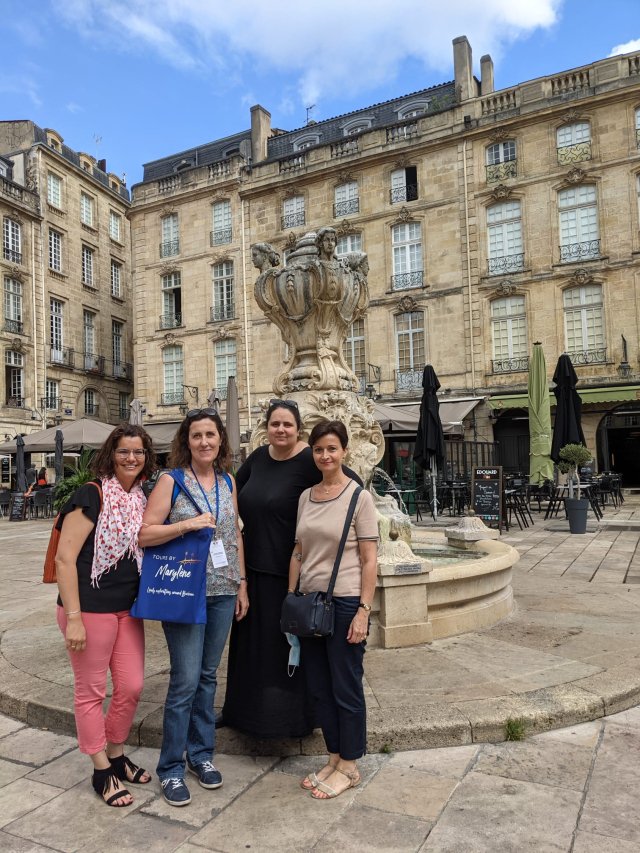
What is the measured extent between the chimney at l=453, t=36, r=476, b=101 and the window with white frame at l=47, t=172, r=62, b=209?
19.1 metres

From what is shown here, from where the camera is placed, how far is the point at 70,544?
272cm

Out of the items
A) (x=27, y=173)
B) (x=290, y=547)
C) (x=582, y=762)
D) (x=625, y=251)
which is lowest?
(x=582, y=762)

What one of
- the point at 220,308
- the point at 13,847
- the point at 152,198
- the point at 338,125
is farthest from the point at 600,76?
the point at 13,847

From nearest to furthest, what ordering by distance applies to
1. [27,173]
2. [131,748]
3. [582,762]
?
[582,762], [131,748], [27,173]

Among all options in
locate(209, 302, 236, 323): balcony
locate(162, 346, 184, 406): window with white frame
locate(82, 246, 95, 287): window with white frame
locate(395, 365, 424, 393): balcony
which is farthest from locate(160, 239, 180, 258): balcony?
locate(395, 365, 424, 393): balcony

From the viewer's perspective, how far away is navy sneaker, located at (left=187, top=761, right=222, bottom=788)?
2.82 metres

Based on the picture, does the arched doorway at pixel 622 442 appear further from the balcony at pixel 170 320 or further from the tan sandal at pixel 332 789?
the tan sandal at pixel 332 789

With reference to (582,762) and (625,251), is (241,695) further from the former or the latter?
(625,251)

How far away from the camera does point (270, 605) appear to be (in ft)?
9.95

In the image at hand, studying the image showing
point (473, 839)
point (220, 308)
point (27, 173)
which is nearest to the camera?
point (473, 839)

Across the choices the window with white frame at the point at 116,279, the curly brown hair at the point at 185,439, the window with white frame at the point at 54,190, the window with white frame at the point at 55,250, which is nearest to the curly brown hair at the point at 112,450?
the curly brown hair at the point at 185,439

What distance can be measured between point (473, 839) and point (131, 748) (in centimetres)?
178

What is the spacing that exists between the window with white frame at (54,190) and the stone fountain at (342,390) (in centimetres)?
2847

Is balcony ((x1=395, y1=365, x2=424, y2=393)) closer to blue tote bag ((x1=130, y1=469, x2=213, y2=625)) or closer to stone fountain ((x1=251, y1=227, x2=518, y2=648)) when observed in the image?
stone fountain ((x1=251, y1=227, x2=518, y2=648))
